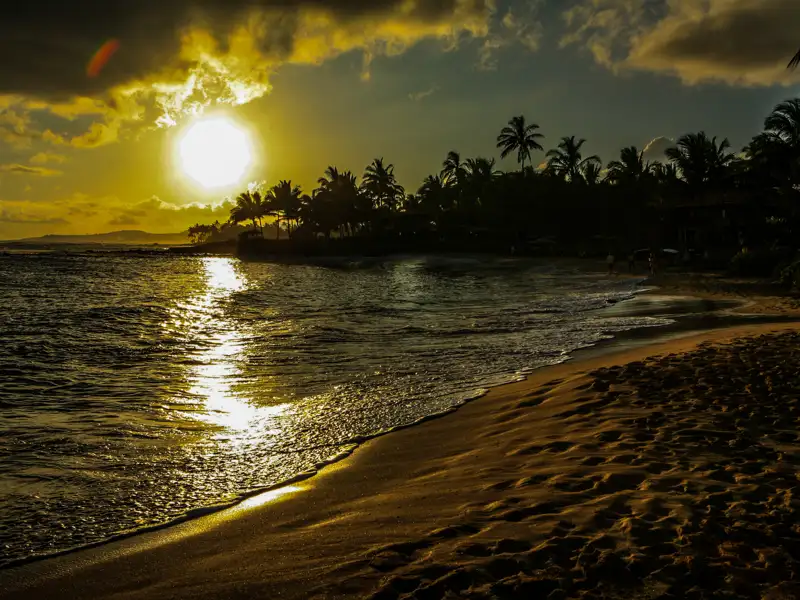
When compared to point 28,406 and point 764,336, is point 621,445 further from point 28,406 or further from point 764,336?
point 28,406

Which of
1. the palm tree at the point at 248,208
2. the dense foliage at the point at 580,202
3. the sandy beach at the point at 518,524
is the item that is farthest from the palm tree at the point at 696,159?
the palm tree at the point at 248,208

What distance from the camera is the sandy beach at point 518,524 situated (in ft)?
12.3

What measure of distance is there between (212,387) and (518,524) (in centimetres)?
772

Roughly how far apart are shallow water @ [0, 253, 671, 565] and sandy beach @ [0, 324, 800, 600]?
0.72 meters

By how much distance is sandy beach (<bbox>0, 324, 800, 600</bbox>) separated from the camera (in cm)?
374

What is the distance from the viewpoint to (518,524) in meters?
4.46

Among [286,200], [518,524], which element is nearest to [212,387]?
[518,524]

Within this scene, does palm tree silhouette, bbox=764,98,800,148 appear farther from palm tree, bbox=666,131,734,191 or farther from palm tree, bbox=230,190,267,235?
palm tree, bbox=230,190,267,235

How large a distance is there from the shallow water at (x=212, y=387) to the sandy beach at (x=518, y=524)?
72 cm

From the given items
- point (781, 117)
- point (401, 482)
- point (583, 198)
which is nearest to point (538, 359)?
point (401, 482)

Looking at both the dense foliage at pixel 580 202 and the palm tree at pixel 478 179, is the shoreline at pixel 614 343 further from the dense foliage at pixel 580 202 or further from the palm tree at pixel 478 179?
the palm tree at pixel 478 179

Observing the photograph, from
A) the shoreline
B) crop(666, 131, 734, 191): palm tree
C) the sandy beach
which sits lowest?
the shoreline

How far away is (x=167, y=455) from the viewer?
23.1ft

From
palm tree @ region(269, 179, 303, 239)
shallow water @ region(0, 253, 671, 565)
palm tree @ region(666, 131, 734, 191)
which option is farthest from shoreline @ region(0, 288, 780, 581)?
palm tree @ region(269, 179, 303, 239)
